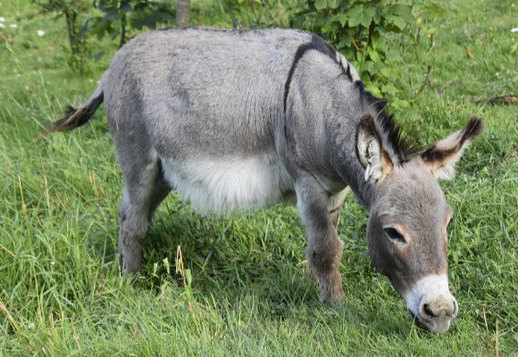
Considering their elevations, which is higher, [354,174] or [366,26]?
[366,26]

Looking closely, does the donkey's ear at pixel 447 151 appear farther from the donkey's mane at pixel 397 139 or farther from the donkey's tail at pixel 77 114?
the donkey's tail at pixel 77 114

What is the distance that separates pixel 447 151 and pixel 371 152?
1.35 feet

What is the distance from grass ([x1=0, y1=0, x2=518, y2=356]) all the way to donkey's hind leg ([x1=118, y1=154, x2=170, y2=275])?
12cm

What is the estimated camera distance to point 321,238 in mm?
3818

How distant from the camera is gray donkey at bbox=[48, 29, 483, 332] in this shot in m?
3.14

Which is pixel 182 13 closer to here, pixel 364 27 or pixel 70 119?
pixel 364 27

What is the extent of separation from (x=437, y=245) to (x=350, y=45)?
2914 mm

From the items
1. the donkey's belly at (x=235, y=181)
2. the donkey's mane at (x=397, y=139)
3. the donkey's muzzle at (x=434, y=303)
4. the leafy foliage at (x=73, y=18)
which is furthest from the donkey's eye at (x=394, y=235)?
the leafy foliage at (x=73, y=18)

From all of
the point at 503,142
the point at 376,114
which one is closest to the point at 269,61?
the point at 376,114

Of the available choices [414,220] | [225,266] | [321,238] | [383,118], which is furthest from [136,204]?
[414,220]

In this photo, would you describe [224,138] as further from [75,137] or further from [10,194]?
[75,137]

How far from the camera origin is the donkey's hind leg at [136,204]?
4.41 metres

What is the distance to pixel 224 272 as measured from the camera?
14.8 ft

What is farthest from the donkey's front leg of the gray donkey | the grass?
the grass
